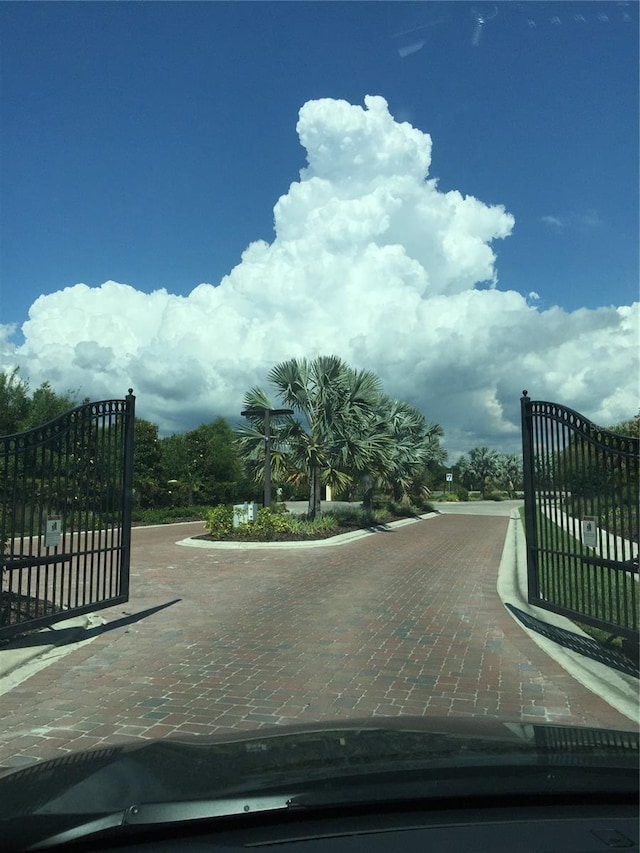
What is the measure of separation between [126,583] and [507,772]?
278 inches

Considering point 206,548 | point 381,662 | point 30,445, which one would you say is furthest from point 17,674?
point 206,548

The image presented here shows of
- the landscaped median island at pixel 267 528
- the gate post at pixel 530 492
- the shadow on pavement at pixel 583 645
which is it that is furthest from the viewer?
the landscaped median island at pixel 267 528

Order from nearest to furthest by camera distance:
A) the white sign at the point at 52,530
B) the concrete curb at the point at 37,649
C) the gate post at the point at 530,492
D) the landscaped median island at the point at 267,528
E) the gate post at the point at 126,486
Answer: the concrete curb at the point at 37,649, the white sign at the point at 52,530, the gate post at the point at 530,492, the gate post at the point at 126,486, the landscaped median island at the point at 267,528

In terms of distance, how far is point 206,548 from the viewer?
16969mm

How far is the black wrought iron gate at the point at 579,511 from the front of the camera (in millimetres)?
6453

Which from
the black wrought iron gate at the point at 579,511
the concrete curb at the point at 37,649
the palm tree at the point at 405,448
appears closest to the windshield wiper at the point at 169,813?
the concrete curb at the point at 37,649

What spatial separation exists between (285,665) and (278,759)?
391 cm

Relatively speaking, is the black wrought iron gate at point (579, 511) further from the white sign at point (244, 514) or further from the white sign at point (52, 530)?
the white sign at point (244, 514)

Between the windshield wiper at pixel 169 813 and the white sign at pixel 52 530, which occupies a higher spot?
the white sign at pixel 52 530

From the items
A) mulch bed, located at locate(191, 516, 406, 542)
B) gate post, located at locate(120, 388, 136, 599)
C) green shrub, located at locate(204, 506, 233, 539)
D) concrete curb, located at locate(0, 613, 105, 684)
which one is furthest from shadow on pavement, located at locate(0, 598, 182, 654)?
green shrub, located at locate(204, 506, 233, 539)

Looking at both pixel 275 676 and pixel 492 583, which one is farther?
pixel 492 583

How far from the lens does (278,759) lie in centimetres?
254

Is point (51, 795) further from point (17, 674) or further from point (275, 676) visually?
point (17, 674)

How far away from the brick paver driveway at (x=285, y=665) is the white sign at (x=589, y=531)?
129 centimetres
